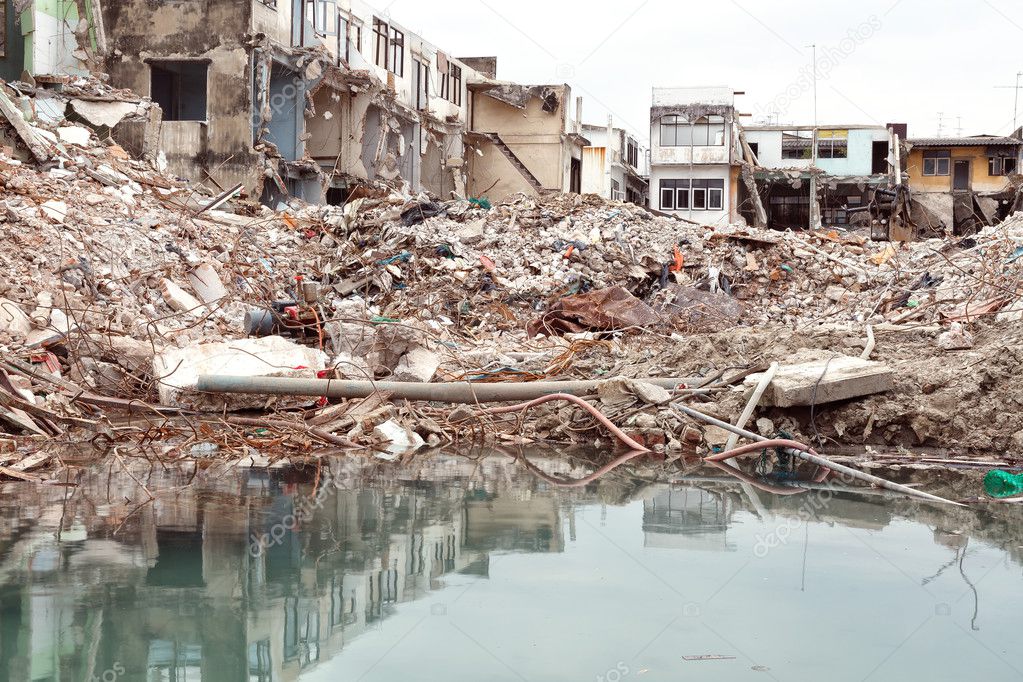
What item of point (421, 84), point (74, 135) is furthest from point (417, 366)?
point (421, 84)

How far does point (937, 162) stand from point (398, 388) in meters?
42.0

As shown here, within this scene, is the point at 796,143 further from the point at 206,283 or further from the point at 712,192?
the point at 206,283

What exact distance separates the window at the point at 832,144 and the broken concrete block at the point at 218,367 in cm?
3907

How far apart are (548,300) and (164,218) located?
19.5ft

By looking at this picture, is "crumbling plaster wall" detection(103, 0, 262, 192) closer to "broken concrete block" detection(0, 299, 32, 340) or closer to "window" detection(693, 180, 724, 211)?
"broken concrete block" detection(0, 299, 32, 340)

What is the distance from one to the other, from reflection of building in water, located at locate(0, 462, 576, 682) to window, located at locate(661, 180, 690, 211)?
129 ft

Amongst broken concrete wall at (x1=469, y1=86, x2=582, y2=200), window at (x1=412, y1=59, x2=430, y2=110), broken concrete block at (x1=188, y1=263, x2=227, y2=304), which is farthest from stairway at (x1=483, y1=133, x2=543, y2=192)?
broken concrete block at (x1=188, y1=263, x2=227, y2=304)

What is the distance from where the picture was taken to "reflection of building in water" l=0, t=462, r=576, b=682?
3.01 meters

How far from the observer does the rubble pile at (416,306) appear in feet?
26.2

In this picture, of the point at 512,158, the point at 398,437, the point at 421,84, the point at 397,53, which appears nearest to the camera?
the point at 398,437

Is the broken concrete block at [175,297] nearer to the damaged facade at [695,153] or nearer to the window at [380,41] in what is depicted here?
the window at [380,41]

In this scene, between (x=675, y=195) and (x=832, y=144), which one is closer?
(x=675, y=195)

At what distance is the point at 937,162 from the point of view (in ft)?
147

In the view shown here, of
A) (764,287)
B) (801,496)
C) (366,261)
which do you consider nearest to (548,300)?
(366,261)
